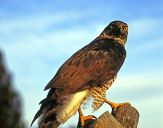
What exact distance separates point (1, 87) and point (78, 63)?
31.1 meters

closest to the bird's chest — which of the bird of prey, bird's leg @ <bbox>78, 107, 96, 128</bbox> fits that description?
the bird of prey

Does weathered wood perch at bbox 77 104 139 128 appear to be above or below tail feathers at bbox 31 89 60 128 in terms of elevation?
below

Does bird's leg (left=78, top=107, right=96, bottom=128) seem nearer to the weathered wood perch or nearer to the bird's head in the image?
the weathered wood perch

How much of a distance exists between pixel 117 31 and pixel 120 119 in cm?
242

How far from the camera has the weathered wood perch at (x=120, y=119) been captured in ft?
21.4

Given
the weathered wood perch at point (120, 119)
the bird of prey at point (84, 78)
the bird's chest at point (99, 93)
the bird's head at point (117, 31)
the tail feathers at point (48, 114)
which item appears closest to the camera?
the weathered wood perch at point (120, 119)

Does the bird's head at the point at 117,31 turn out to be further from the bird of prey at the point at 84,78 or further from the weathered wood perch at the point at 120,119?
the weathered wood perch at the point at 120,119

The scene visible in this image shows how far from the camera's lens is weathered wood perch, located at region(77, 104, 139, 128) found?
6.54 meters

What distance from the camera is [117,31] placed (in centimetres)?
928

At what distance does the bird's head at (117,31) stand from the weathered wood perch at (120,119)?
6.60 feet

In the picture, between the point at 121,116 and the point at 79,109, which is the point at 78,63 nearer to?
the point at 79,109

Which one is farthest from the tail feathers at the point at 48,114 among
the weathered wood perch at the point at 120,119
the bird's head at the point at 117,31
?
the bird's head at the point at 117,31

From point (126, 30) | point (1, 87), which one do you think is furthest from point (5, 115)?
point (126, 30)

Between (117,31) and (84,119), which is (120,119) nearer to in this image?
(84,119)
